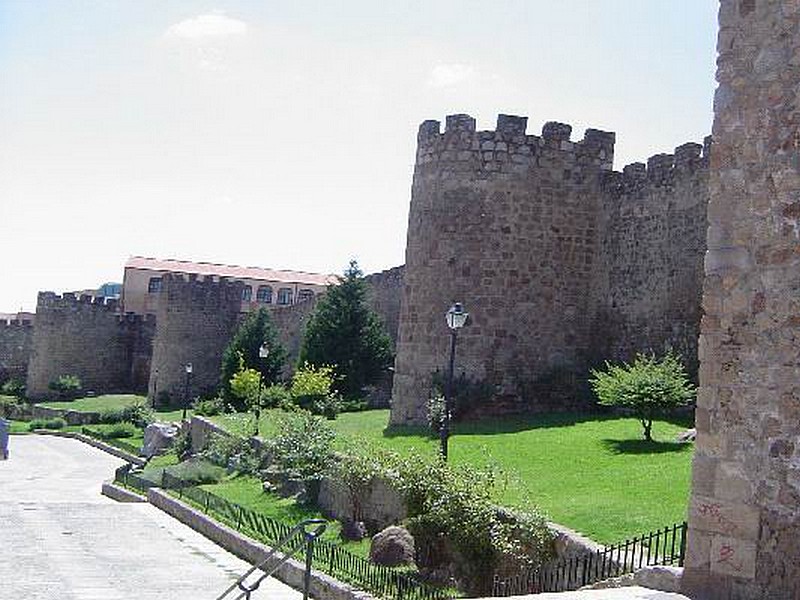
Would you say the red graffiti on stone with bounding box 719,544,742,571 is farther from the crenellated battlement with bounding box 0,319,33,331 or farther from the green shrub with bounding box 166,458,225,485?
the crenellated battlement with bounding box 0,319,33,331

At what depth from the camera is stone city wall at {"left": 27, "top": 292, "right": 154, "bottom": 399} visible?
200 feet

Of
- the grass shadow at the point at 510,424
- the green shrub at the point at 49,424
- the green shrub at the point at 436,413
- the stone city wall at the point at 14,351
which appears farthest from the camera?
the stone city wall at the point at 14,351

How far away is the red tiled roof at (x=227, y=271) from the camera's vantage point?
82688 millimetres

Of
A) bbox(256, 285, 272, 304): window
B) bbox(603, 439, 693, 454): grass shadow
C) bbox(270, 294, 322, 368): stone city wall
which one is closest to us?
bbox(603, 439, 693, 454): grass shadow

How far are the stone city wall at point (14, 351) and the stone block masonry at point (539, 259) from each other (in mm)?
48928

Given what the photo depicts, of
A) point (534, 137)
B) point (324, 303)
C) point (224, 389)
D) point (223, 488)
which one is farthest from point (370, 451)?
point (224, 389)

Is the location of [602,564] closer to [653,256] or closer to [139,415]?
[653,256]

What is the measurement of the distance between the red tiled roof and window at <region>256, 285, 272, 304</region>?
3.69ft

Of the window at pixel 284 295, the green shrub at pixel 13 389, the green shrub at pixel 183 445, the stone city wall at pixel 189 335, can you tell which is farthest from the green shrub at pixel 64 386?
the green shrub at pixel 183 445

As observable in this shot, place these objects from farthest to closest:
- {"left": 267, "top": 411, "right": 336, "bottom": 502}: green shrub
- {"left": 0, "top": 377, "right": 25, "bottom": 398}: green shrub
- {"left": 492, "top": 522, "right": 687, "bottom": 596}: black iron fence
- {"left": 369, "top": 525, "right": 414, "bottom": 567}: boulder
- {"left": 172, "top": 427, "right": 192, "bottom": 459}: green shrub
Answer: {"left": 0, "top": 377, "right": 25, "bottom": 398}: green shrub → {"left": 172, "top": 427, "right": 192, "bottom": 459}: green shrub → {"left": 267, "top": 411, "right": 336, "bottom": 502}: green shrub → {"left": 369, "top": 525, "right": 414, "bottom": 567}: boulder → {"left": 492, "top": 522, "right": 687, "bottom": 596}: black iron fence

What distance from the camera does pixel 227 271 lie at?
85.2 meters

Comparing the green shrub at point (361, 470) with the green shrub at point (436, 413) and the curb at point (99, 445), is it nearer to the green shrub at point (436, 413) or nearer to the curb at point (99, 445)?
the green shrub at point (436, 413)

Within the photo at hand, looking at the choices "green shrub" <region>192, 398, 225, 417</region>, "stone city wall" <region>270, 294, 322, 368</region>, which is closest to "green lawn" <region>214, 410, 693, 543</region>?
"green shrub" <region>192, 398, 225, 417</region>

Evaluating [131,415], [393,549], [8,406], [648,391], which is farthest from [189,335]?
[393,549]
